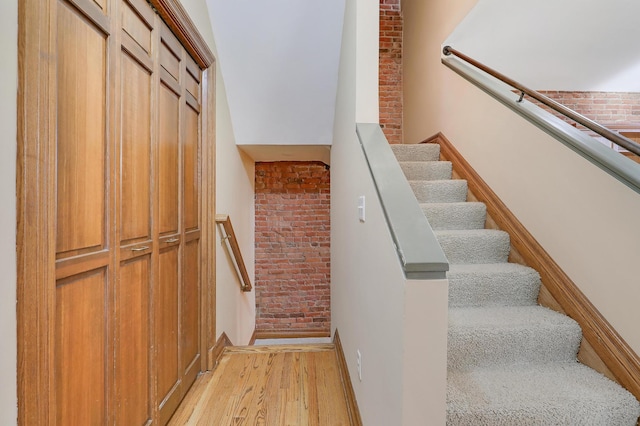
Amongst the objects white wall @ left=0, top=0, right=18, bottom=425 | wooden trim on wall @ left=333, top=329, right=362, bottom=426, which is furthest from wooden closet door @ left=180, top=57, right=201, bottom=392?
white wall @ left=0, top=0, right=18, bottom=425

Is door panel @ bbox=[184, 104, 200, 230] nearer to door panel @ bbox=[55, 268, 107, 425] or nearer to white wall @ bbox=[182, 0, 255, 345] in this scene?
white wall @ bbox=[182, 0, 255, 345]

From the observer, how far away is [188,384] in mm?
1904

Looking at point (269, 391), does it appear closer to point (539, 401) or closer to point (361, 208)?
point (361, 208)

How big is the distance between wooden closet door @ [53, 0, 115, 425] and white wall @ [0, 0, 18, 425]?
0.14 m

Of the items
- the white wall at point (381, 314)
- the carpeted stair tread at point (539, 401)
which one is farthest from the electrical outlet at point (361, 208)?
the carpeted stair tread at point (539, 401)

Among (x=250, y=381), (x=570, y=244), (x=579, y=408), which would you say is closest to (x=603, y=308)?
(x=570, y=244)

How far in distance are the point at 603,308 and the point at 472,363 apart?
63 cm

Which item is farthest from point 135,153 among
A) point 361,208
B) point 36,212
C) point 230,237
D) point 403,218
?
point 230,237

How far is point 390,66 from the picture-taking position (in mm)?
3984

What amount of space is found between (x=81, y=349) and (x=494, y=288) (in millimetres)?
1847

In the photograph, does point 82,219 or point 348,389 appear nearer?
point 82,219

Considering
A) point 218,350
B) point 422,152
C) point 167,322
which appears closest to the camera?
point 167,322

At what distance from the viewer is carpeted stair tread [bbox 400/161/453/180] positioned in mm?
2621

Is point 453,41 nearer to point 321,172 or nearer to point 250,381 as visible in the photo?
point 321,172
